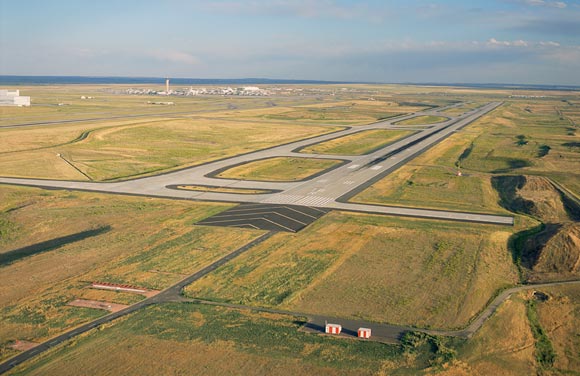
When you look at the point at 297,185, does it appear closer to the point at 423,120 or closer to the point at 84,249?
the point at 84,249

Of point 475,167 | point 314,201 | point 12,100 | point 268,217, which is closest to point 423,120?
point 475,167

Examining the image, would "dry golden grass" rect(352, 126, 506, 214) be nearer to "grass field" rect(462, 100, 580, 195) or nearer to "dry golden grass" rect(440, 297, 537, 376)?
"grass field" rect(462, 100, 580, 195)

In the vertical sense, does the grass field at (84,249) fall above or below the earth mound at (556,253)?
below

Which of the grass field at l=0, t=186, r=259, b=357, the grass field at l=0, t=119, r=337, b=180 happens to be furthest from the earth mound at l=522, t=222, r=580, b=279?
the grass field at l=0, t=119, r=337, b=180

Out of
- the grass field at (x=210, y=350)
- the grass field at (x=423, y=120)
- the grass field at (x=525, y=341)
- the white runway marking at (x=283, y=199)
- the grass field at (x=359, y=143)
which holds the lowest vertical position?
the grass field at (x=210, y=350)

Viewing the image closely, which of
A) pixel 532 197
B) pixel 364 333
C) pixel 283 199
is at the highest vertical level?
pixel 532 197

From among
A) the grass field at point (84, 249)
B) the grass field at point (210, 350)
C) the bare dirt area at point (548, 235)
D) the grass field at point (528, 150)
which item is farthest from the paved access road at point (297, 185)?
the grass field at point (210, 350)

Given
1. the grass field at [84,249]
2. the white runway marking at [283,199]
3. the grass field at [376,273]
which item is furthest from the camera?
the white runway marking at [283,199]

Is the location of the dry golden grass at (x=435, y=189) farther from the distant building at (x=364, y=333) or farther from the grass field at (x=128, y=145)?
the grass field at (x=128, y=145)
